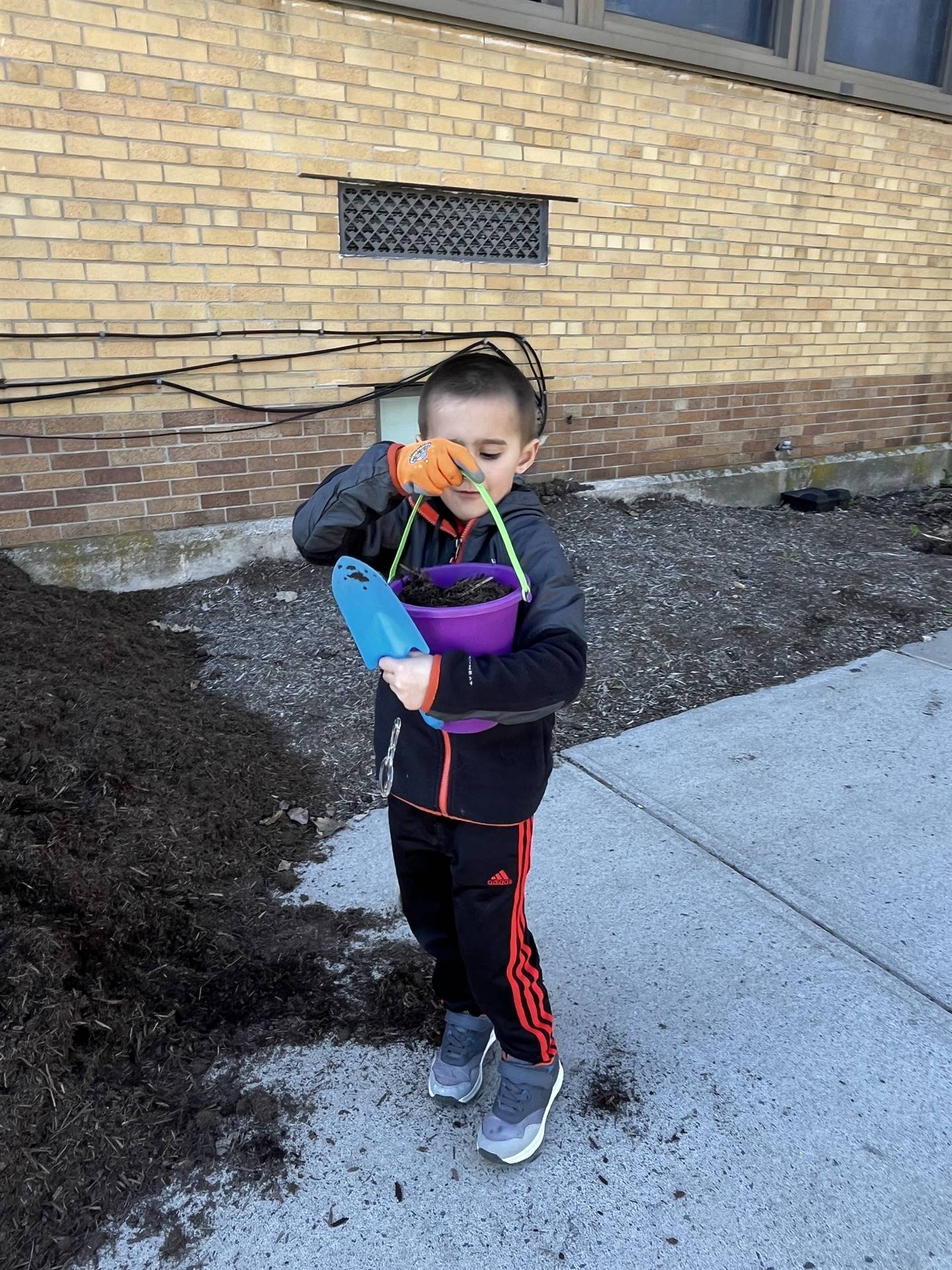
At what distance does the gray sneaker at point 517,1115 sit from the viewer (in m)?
1.82

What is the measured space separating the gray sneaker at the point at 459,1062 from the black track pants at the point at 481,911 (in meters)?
0.11

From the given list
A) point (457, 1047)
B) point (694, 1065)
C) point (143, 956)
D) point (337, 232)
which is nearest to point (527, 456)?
point (457, 1047)

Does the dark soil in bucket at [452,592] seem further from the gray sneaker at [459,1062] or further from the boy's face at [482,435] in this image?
the gray sneaker at [459,1062]

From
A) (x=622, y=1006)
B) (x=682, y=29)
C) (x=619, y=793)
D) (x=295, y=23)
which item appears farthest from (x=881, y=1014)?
(x=682, y=29)

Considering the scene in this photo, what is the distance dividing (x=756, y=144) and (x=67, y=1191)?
7.48 meters

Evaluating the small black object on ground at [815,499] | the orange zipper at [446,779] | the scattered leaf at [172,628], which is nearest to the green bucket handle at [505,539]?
the orange zipper at [446,779]

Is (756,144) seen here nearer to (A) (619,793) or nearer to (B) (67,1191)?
(A) (619,793)

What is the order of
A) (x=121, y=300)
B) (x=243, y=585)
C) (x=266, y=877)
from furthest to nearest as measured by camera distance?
(x=243, y=585) → (x=121, y=300) → (x=266, y=877)

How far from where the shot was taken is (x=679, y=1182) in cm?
179

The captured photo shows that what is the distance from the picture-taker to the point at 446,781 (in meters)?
1.69

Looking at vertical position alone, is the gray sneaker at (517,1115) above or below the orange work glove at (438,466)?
below

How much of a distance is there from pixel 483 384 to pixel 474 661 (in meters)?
0.55

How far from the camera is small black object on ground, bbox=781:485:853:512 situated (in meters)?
7.34

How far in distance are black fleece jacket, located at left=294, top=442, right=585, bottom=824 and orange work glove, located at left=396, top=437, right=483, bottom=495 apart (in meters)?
0.16
